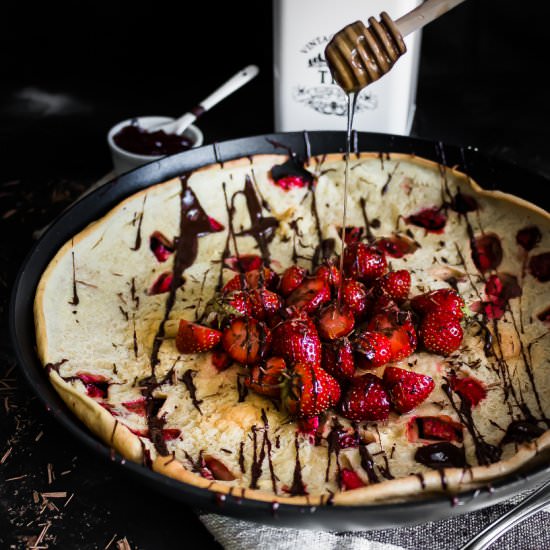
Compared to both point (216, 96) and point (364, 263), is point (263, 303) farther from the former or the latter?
point (216, 96)

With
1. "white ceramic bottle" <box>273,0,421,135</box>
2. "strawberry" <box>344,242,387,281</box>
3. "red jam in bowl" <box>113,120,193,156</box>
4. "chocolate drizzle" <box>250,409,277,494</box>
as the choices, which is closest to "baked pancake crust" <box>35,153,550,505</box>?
"chocolate drizzle" <box>250,409,277,494</box>

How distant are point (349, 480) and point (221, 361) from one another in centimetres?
37

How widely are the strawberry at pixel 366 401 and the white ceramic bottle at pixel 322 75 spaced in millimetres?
888

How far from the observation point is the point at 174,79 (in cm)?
279

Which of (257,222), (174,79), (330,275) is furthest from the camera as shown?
(174,79)

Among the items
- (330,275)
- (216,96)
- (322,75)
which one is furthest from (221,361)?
(216,96)

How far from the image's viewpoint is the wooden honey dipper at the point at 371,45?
126 cm

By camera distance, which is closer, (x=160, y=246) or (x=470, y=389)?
(x=470, y=389)

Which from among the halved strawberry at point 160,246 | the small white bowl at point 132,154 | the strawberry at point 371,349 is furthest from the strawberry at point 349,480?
the small white bowl at point 132,154

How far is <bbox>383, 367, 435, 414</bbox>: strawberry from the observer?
53.4 inches

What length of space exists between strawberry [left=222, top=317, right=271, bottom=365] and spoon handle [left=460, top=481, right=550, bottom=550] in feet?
1.65

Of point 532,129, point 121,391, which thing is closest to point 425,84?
point 532,129

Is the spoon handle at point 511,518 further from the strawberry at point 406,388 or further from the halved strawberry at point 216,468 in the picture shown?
the halved strawberry at point 216,468

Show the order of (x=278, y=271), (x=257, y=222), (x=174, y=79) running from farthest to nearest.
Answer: (x=174, y=79), (x=257, y=222), (x=278, y=271)
